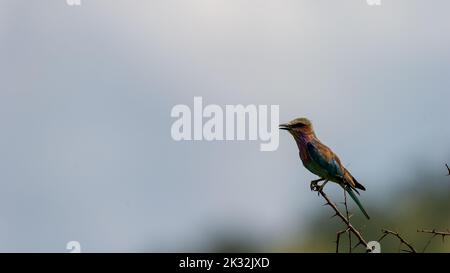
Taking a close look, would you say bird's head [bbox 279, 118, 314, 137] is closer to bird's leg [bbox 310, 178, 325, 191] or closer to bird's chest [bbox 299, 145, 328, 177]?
bird's chest [bbox 299, 145, 328, 177]

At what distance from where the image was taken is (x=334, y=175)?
593 centimetres

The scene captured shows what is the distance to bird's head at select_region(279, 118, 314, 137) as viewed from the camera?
5.97 meters

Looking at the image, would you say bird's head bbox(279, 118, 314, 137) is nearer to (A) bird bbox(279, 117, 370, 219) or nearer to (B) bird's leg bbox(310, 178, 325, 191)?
(A) bird bbox(279, 117, 370, 219)

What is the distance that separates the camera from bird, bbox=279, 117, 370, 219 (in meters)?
5.90

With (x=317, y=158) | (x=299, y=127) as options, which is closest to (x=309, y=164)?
(x=317, y=158)

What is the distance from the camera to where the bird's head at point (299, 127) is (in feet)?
19.6

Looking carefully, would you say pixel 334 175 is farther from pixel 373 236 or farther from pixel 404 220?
pixel 404 220

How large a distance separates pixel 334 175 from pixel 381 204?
2538mm

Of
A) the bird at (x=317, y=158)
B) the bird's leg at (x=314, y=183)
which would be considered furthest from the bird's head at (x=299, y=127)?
the bird's leg at (x=314, y=183)

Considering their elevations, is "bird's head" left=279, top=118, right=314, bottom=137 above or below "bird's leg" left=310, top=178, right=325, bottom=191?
above

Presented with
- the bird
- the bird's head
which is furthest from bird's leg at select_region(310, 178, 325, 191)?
the bird's head

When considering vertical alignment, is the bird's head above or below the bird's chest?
above

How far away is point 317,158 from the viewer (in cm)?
598
